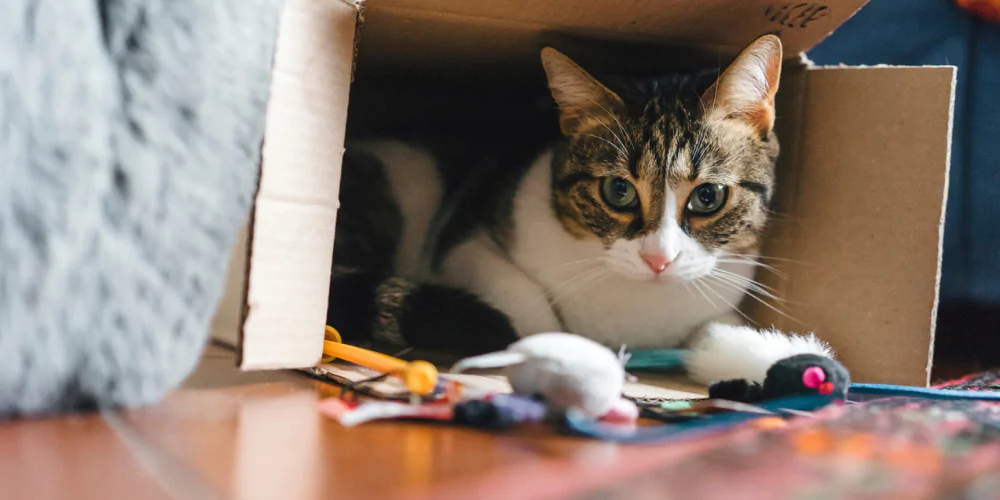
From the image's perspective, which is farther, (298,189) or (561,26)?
(561,26)

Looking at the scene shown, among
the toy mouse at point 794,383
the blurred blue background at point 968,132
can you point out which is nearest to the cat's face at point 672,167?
the toy mouse at point 794,383

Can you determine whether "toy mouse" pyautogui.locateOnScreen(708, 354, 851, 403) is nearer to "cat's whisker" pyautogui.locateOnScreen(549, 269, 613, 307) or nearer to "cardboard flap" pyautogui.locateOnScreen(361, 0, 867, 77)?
"cat's whisker" pyautogui.locateOnScreen(549, 269, 613, 307)

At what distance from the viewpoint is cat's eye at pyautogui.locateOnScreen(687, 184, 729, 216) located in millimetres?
1086

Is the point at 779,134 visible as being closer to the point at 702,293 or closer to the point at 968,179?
the point at 702,293

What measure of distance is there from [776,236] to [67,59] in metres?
1.06

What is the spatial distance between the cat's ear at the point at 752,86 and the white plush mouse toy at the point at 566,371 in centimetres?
57

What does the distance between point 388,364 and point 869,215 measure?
77 cm

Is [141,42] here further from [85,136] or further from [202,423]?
[202,423]

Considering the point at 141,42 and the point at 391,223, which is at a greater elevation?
the point at 141,42

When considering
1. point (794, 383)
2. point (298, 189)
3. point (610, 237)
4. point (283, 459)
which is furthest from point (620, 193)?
point (283, 459)

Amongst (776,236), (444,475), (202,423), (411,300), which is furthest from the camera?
(776,236)

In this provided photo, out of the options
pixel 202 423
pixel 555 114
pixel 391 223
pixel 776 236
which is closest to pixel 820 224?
pixel 776 236

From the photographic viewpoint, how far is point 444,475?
0.52 meters

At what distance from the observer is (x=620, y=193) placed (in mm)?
1118
